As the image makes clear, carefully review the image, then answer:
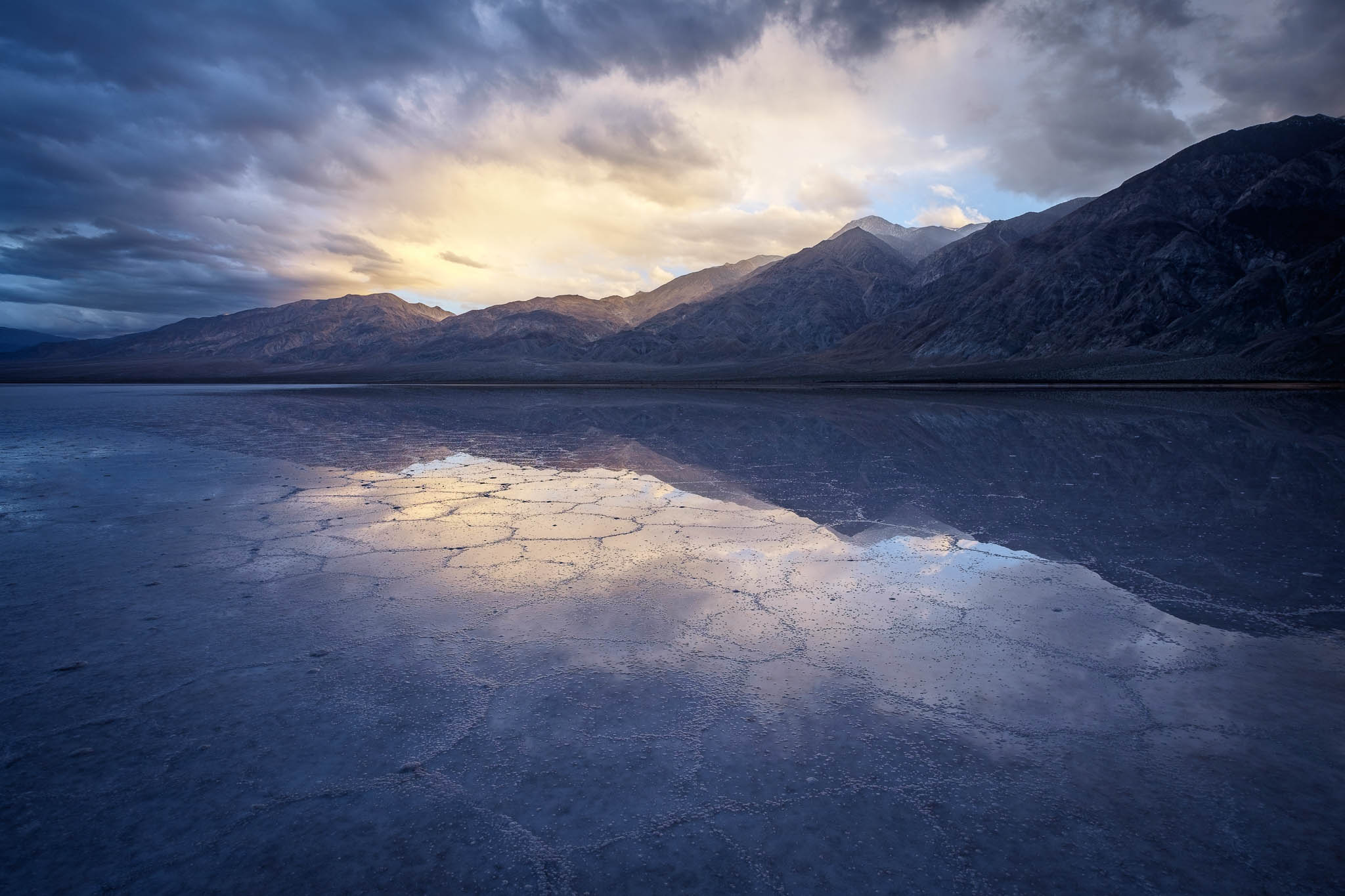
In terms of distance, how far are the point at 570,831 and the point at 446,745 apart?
0.90 m

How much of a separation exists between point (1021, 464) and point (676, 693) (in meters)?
10.2

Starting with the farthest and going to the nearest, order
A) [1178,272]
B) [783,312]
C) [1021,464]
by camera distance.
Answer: [783,312] < [1178,272] < [1021,464]

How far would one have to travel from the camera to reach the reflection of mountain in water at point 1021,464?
6.08 meters

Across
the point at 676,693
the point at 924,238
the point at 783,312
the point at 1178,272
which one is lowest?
the point at 676,693

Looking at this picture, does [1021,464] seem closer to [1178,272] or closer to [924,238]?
[1178,272]

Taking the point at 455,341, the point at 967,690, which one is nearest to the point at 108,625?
the point at 967,690

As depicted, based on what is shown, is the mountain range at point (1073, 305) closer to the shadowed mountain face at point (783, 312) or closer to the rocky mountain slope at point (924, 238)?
the shadowed mountain face at point (783, 312)

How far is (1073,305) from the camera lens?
7225cm

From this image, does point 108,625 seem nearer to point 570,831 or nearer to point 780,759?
point 570,831

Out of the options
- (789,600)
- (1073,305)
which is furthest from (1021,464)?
(1073,305)

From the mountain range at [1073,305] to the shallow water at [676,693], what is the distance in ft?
161

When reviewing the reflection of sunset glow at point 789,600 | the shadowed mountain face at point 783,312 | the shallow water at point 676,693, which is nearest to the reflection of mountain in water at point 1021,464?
the shallow water at point 676,693

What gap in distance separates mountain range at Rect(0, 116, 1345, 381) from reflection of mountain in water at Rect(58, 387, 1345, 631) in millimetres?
34217

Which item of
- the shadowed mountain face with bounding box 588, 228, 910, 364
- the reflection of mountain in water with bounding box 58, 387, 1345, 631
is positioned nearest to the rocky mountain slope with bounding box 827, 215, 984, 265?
the shadowed mountain face with bounding box 588, 228, 910, 364
